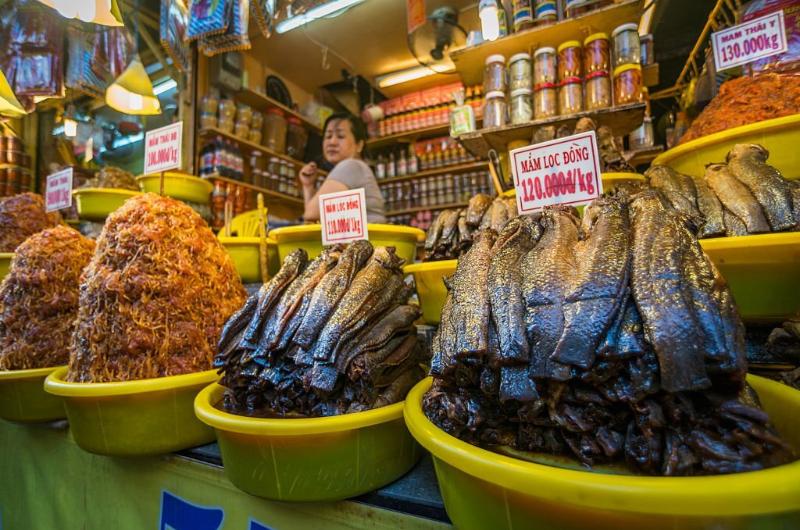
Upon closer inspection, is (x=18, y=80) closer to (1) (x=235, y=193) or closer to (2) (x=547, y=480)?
(1) (x=235, y=193)

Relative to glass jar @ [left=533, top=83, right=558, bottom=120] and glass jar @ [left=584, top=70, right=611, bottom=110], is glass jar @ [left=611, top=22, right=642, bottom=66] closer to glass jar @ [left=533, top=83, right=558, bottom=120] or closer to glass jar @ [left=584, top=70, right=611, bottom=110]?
glass jar @ [left=584, top=70, right=611, bottom=110]

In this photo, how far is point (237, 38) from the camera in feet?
10.6

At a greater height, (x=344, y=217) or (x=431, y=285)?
(x=344, y=217)

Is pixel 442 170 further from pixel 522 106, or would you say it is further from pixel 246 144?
pixel 522 106

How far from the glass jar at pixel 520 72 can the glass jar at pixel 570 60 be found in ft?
0.68

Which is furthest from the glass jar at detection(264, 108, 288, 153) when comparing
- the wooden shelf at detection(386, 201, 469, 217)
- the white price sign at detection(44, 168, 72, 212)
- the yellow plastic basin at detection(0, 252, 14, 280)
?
the yellow plastic basin at detection(0, 252, 14, 280)

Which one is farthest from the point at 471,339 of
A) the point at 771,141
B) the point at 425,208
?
the point at 425,208

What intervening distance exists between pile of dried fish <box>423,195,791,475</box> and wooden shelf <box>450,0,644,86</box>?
252 centimetres

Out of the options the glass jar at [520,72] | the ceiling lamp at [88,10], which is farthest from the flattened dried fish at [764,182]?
the ceiling lamp at [88,10]

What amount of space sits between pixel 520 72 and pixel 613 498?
2.91 m

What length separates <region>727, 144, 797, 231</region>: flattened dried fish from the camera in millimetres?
979

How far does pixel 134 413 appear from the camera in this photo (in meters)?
1.13

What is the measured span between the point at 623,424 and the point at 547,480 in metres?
0.21

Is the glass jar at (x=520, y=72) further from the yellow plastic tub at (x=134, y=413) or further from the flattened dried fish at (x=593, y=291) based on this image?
the yellow plastic tub at (x=134, y=413)
